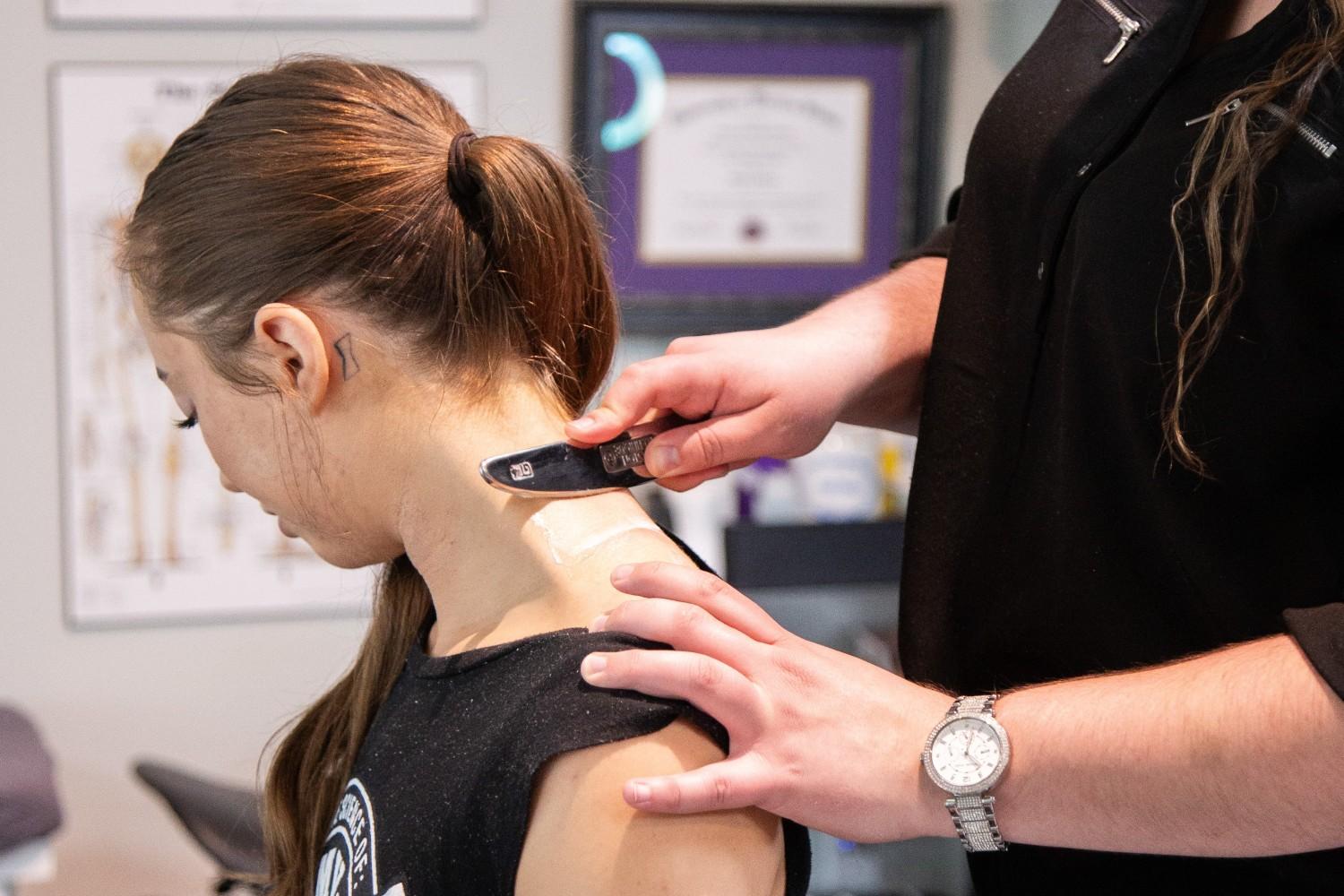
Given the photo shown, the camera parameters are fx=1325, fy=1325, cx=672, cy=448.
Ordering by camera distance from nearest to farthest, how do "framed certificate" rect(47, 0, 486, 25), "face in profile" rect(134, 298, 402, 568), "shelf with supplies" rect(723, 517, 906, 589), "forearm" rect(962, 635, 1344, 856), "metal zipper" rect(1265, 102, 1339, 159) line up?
"forearm" rect(962, 635, 1344, 856), "metal zipper" rect(1265, 102, 1339, 159), "face in profile" rect(134, 298, 402, 568), "shelf with supplies" rect(723, 517, 906, 589), "framed certificate" rect(47, 0, 486, 25)

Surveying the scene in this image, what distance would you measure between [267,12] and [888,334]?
176 cm

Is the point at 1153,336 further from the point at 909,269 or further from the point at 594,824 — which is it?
the point at 594,824

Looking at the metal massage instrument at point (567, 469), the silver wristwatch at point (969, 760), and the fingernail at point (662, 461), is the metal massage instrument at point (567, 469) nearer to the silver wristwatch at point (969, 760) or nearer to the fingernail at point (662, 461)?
the fingernail at point (662, 461)

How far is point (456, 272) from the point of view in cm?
101

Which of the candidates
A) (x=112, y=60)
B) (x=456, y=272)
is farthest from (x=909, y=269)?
(x=112, y=60)

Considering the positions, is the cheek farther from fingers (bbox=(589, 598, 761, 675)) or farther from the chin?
fingers (bbox=(589, 598, 761, 675))

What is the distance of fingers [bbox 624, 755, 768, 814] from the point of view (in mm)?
819

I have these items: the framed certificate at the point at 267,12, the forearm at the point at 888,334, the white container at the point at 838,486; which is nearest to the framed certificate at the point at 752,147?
the framed certificate at the point at 267,12

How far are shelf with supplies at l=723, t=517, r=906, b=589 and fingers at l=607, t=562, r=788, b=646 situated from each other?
4.60ft

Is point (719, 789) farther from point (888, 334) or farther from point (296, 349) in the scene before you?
point (888, 334)

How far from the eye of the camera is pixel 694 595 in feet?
2.89

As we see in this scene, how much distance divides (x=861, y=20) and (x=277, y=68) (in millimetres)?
1890

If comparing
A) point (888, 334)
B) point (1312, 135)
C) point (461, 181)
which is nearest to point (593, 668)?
point (461, 181)

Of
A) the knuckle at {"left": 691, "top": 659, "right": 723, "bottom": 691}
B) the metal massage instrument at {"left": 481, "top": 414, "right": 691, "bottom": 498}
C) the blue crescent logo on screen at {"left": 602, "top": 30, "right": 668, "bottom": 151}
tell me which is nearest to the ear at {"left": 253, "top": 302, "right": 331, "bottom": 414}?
the metal massage instrument at {"left": 481, "top": 414, "right": 691, "bottom": 498}
